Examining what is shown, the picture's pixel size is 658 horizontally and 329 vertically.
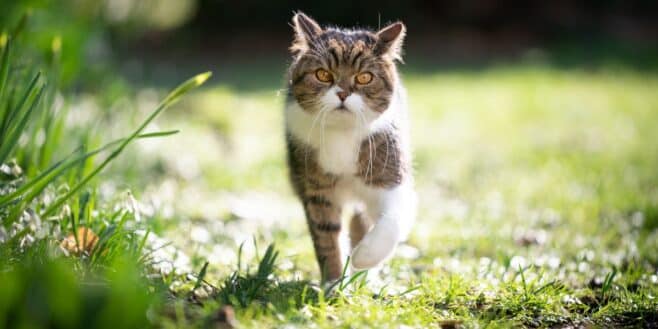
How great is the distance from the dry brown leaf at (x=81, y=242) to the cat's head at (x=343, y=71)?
97 cm

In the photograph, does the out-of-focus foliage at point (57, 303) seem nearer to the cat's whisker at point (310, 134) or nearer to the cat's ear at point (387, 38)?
the cat's whisker at point (310, 134)

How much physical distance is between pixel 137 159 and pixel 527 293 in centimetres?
308

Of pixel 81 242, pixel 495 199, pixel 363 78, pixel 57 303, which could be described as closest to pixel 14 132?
pixel 81 242

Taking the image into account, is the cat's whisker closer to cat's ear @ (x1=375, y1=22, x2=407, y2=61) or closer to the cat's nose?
the cat's nose

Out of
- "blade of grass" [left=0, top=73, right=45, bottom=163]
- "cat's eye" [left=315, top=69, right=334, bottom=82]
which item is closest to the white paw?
"cat's eye" [left=315, top=69, right=334, bottom=82]

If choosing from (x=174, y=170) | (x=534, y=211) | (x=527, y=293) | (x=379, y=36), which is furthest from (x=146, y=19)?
(x=527, y=293)

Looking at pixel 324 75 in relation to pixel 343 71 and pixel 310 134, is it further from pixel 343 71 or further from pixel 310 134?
pixel 310 134

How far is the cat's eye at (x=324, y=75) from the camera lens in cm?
295

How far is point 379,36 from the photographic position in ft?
10.2

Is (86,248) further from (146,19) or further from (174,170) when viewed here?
(146,19)

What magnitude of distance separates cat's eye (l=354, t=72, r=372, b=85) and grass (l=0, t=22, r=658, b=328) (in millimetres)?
769

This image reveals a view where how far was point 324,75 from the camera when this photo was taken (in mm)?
2953

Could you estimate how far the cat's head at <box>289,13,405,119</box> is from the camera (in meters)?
2.92

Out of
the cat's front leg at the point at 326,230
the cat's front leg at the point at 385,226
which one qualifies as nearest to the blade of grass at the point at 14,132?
the cat's front leg at the point at 326,230
